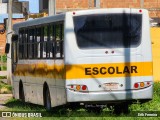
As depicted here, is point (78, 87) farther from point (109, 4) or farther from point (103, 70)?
point (109, 4)

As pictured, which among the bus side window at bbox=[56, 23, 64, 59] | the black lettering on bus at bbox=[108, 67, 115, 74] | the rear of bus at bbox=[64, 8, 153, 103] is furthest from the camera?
the bus side window at bbox=[56, 23, 64, 59]

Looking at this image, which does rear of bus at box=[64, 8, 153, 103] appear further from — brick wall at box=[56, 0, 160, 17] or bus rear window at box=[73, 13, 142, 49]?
brick wall at box=[56, 0, 160, 17]

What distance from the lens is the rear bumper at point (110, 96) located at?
1800 centimetres

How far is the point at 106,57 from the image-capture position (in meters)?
18.3

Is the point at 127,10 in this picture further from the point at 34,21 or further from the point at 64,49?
the point at 34,21

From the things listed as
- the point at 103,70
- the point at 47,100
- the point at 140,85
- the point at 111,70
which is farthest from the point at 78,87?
the point at 47,100

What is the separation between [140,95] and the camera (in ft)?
60.2

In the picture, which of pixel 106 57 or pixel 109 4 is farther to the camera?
pixel 109 4

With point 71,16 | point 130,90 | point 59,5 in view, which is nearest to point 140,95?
point 130,90

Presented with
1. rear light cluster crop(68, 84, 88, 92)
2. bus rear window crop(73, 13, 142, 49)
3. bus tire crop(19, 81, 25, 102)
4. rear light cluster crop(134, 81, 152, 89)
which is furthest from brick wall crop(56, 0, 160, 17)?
rear light cluster crop(68, 84, 88, 92)

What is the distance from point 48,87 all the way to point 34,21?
2.63m

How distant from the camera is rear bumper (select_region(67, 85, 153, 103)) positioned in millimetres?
18000

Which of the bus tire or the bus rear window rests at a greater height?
the bus rear window

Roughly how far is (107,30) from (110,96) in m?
1.73
